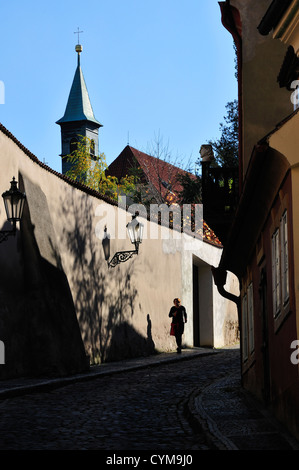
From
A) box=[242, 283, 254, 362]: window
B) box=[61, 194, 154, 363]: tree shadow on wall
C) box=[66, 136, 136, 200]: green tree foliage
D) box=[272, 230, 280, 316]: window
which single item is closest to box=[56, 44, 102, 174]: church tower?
box=[66, 136, 136, 200]: green tree foliage

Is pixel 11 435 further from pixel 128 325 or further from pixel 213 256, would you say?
pixel 213 256

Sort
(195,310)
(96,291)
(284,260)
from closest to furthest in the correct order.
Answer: (284,260), (96,291), (195,310)

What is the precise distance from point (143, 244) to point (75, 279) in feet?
16.4

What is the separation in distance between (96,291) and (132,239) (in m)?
1.64

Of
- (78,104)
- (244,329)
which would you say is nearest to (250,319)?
(244,329)

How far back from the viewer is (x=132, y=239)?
19.8m

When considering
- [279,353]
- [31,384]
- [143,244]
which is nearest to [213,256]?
[143,244]

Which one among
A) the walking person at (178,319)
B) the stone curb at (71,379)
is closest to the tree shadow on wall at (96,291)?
the stone curb at (71,379)

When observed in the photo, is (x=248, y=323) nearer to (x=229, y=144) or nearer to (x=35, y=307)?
(x=35, y=307)

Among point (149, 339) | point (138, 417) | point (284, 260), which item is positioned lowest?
point (138, 417)

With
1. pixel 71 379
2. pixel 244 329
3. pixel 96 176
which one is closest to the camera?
pixel 71 379

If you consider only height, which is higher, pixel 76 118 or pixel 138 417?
pixel 76 118

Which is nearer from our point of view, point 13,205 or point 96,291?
point 13,205

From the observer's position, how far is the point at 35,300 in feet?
49.3
